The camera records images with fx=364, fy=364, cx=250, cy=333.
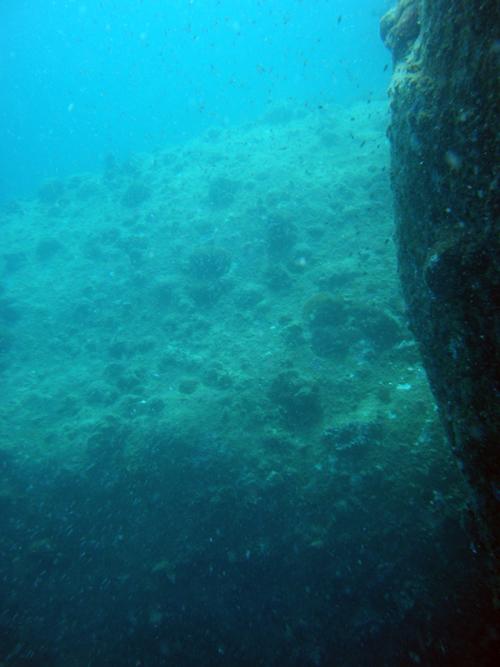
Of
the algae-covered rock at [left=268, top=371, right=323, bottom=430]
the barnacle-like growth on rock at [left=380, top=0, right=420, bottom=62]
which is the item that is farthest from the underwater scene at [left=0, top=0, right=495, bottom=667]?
the barnacle-like growth on rock at [left=380, top=0, right=420, bottom=62]

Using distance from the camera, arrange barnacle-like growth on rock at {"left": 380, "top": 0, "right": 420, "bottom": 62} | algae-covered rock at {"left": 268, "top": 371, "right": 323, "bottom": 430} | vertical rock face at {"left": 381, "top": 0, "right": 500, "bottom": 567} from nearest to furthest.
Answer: vertical rock face at {"left": 381, "top": 0, "right": 500, "bottom": 567} → barnacle-like growth on rock at {"left": 380, "top": 0, "right": 420, "bottom": 62} → algae-covered rock at {"left": 268, "top": 371, "right": 323, "bottom": 430}

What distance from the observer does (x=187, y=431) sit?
8141 millimetres

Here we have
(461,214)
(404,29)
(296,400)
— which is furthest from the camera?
(296,400)

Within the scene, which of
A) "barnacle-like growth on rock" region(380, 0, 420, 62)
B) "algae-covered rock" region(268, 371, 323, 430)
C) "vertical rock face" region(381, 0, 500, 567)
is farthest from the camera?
"algae-covered rock" region(268, 371, 323, 430)

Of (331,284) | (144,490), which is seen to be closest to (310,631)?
(144,490)

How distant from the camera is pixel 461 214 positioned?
11.0 feet

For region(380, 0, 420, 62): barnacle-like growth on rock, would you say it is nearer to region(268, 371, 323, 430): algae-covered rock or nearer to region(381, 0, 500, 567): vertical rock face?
region(381, 0, 500, 567): vertical rock face

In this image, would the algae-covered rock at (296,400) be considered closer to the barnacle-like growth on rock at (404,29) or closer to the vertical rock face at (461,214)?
the vertical rock face at (461,214)

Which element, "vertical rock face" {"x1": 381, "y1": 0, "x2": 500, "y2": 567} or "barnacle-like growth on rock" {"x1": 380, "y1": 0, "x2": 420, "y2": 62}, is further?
"barnacle-like growth on rock" {"x1": 380, "y1": 0, "x2": 420, "y2": 62}

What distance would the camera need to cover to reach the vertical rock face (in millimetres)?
2977

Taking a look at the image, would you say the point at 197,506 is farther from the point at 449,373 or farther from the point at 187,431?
the point at 449,373

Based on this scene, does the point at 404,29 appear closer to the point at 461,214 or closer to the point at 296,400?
the point at 461,214

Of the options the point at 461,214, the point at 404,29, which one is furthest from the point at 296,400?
the point at 404,29

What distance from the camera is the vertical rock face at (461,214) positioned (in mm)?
2977
